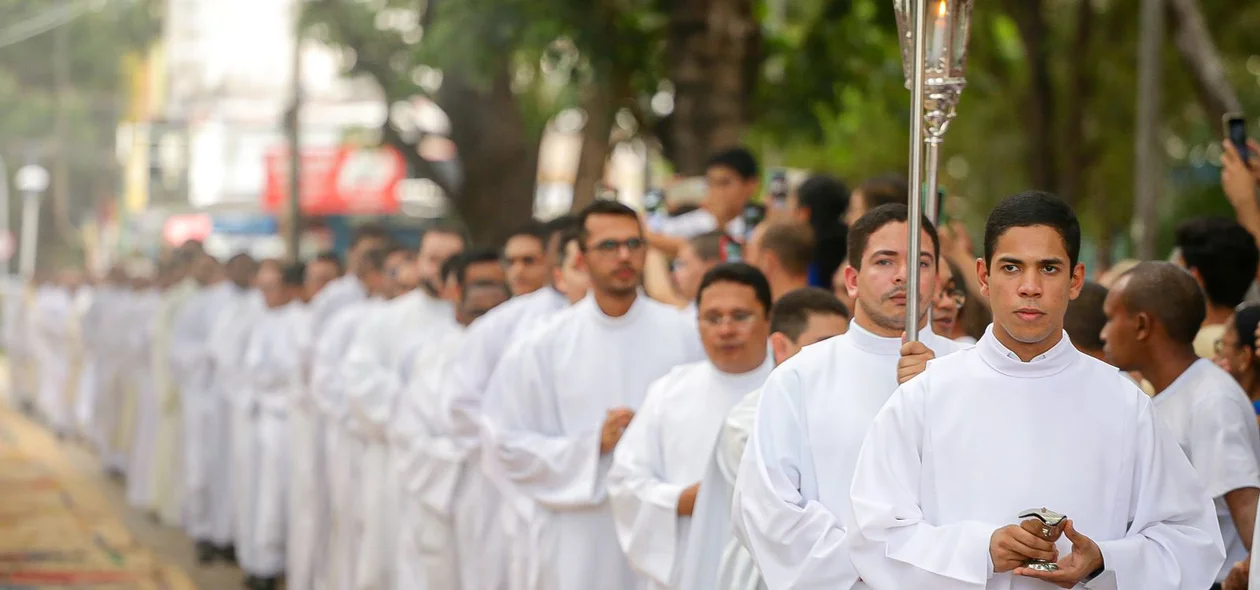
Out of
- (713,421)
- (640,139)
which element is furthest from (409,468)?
(640,139)

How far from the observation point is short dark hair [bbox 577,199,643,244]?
7.83m

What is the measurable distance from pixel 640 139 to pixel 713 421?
1143 cm

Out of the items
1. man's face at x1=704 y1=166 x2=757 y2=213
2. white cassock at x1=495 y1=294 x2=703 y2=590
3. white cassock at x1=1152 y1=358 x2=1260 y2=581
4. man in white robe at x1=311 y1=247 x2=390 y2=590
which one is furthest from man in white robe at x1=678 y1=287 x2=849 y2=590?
man in white robe at x1=311 y1=247 x2=390 y2=590

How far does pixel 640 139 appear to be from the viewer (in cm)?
1814

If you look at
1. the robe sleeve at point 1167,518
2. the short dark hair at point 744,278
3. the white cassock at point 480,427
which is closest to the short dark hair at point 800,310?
the short dark hair at point 744,278

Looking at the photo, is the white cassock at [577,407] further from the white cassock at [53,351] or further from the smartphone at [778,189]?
the white cassock at [53,351]

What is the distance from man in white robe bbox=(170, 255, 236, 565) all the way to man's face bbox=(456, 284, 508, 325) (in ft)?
16.4

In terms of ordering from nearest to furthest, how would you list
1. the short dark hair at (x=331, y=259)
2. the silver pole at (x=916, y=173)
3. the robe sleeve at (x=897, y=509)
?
the robe sleeve at (x=897, y=509), the silver pole at (x=916, y=173), the short dark hair at (x=331, y=259)

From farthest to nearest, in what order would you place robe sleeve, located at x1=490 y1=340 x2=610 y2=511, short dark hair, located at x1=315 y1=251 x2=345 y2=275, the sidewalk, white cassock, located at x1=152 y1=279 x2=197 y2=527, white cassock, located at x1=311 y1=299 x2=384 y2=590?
white cassock, located at x1=152 y1=279 x2=197 y2=527
short dark hair, located at x1=315 y1=251 x2=345 y2=275
the sidewalk
white cassock, located at x1=311 y1=299 x2=384 y2=590
robe sleeve, located at x1=490 y1=340 x2=610 y2=511

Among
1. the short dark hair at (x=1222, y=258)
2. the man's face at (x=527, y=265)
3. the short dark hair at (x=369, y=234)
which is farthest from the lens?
the short dark hair at (x=369, y=234)

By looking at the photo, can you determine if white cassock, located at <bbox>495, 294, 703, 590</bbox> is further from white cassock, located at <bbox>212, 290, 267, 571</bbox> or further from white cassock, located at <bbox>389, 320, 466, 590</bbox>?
white cassock, located at <bbox>212, 290, 267, 571</bbox>

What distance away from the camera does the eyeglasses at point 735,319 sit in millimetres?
6777

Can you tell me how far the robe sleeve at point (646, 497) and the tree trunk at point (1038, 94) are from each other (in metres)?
13.9

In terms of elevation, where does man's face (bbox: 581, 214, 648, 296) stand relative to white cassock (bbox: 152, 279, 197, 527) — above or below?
above
